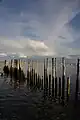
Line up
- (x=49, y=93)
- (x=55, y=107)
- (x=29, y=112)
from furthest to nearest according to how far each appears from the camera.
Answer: (x=49, y=93), (x=55, y=107), (x=29, y=112)

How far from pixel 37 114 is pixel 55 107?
13.9ft

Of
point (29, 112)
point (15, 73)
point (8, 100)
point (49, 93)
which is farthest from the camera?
point (15, 73)

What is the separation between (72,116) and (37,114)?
458 cm

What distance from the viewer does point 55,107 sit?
1266 inches

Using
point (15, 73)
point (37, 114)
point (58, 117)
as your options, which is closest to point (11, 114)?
point (37, 114)

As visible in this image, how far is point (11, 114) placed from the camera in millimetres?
28734

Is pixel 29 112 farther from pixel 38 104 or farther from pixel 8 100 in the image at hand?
pixel 8 100

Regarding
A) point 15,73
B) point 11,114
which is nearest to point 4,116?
point 11,114

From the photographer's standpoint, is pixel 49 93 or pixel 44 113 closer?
pixel 44 113

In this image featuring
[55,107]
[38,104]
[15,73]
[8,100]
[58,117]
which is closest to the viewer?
[58,117]

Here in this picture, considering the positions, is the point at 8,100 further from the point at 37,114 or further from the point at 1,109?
the point at 37,114

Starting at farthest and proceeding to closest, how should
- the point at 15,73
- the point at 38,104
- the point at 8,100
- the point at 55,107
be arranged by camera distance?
the point at 15,73 < the point at 8,100 < the point at 38,104 < the point at 55,107

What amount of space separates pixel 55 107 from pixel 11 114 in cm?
690

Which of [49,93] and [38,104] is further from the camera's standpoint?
[49,93]
